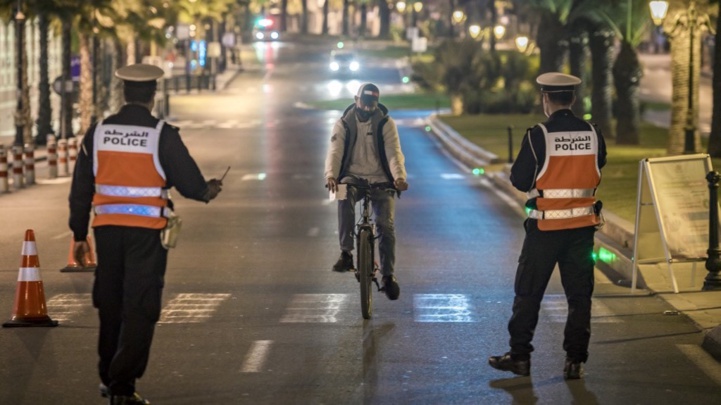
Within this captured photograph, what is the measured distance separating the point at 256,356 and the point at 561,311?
11.0 feet

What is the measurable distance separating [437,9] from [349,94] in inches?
3388

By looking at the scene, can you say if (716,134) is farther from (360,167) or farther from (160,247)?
(160,247)

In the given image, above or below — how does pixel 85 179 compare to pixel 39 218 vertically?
above

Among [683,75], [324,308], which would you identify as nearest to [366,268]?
[324,308]

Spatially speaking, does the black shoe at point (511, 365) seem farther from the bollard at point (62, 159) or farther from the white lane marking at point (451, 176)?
the bollard at point (62, 159)

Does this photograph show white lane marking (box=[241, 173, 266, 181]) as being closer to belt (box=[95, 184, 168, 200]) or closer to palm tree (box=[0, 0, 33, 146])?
palm tree (box=[0, 0, 33, 146])

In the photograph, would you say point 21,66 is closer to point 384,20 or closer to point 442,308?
point 442,308

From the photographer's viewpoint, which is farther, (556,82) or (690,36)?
(690,36)

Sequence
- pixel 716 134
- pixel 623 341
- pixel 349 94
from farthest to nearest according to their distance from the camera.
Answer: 1. pixel 349 94
2. pixel 716 134
3. pixel 623 341

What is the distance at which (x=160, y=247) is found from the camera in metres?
8.48

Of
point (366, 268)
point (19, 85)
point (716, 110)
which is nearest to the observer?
point (366, 268)

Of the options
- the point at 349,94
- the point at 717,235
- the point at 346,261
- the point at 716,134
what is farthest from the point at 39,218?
the point at 349,94

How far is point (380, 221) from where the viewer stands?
42.1 ft

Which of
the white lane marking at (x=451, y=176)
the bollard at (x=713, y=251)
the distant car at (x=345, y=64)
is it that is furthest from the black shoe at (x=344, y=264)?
the distant car at (x=345, y=64)
